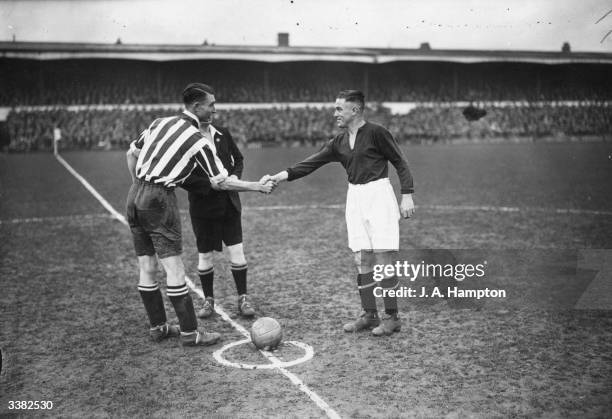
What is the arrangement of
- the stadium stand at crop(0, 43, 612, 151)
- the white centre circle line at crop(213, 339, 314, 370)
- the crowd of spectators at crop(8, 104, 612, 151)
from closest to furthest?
the white centre circle line at crop(213, 339, 314, 370)
the crowd of spectators at crop(8, 104, 612, 151)
the stadium stand at crop(0, 43, 612, 151)

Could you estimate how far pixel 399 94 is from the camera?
45.1 meters

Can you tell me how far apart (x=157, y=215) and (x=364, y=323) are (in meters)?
2.32

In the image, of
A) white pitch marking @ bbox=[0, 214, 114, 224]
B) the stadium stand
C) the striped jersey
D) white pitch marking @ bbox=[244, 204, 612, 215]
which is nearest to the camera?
the striped jersey

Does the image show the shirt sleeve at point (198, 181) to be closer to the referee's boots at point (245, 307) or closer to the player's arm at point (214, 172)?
the player's arm at point (214, 172)

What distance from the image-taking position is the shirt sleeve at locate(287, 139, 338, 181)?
6.24m

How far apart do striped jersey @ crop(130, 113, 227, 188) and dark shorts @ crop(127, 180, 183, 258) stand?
0.34ft

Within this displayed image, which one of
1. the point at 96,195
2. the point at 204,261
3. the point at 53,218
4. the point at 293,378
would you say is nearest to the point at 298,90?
the point at 96,195

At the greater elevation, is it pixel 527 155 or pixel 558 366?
pixel 527 155

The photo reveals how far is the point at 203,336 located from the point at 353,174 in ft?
7.07

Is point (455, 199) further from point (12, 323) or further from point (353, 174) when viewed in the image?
point (12, 323)

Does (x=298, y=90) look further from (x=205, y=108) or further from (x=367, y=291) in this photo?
(x=367, y=291)

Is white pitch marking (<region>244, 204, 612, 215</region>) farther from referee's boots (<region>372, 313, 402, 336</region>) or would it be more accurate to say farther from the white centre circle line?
the white centre circle line

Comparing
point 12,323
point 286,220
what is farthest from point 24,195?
point 12,323

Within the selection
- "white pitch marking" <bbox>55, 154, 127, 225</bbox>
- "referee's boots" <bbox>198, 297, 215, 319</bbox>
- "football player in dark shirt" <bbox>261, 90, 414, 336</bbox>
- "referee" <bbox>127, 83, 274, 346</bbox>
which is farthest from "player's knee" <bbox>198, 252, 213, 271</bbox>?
"white pitch marking" <bbox>55, 154, 127, 225</bbox>
